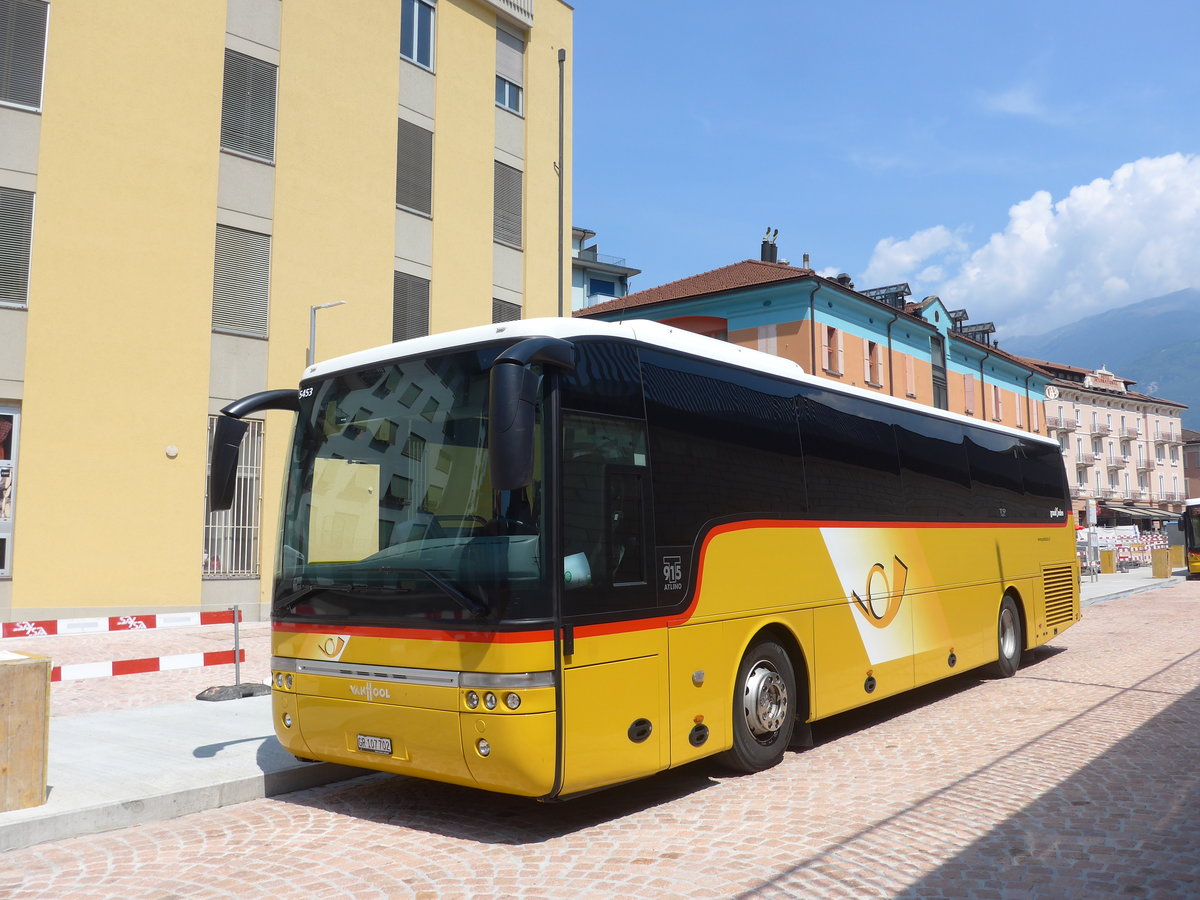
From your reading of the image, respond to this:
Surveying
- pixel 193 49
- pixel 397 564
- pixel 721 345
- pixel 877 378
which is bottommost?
pixel 397 564

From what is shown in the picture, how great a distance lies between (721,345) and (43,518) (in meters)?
13.9

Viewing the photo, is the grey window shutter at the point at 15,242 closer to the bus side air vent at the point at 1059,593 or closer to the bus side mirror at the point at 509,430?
the bus side mirror at the point at 509,430

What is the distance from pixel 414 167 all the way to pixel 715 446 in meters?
18.0

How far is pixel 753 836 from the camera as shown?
18.1ft

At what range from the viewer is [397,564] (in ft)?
18.9

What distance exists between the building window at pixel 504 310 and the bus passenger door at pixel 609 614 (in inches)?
745

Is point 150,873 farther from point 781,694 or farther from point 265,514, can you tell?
point 265,514

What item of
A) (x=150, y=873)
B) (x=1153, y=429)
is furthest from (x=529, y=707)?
(x=1153, y=429)

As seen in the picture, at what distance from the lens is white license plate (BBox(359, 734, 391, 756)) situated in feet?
19.1

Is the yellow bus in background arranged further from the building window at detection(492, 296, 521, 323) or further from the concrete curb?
the concrete curb

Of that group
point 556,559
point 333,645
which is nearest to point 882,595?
point 556,559

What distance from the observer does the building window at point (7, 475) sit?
1642cm

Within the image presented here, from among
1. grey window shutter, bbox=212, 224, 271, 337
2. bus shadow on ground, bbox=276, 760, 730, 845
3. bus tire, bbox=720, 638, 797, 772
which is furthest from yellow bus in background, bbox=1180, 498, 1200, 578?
bus shadow on ground, bbox=276, 760, 730, 845

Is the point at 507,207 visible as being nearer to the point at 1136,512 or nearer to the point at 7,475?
the point at 7,475
